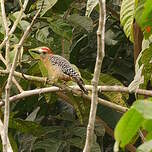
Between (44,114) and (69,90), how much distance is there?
1161 millimetres

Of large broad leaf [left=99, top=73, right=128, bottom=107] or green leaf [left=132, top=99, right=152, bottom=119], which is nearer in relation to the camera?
green leaf [left=132, top=99, right=152, bottom=119]

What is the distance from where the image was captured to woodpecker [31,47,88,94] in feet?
8.79

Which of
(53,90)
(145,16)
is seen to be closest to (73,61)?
(53,90)

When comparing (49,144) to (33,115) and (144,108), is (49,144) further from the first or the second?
(144,108)

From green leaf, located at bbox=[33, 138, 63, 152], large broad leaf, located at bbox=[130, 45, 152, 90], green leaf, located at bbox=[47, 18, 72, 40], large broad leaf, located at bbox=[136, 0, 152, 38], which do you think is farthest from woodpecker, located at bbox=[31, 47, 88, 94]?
large broad leaf, located at bbox=[136, 0, 152, 38]

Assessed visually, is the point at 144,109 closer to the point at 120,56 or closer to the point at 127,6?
the point at 127,6

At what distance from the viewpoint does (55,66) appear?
285 centimetres

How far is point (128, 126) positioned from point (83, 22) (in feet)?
7.67

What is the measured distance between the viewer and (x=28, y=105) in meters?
3.30

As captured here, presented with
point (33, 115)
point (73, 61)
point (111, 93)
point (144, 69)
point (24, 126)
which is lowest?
point (33, 115)

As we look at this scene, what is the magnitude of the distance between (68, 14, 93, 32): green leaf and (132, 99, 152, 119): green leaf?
7.62 ft

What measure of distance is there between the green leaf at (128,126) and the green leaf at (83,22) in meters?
2.30

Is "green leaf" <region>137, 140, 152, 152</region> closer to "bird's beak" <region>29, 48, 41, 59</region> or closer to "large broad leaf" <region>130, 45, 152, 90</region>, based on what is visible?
"large broad leaf" <region>130, 45, 152, 90</region>

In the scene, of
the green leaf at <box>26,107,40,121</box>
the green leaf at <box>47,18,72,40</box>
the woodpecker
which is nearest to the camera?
the woodpecker
